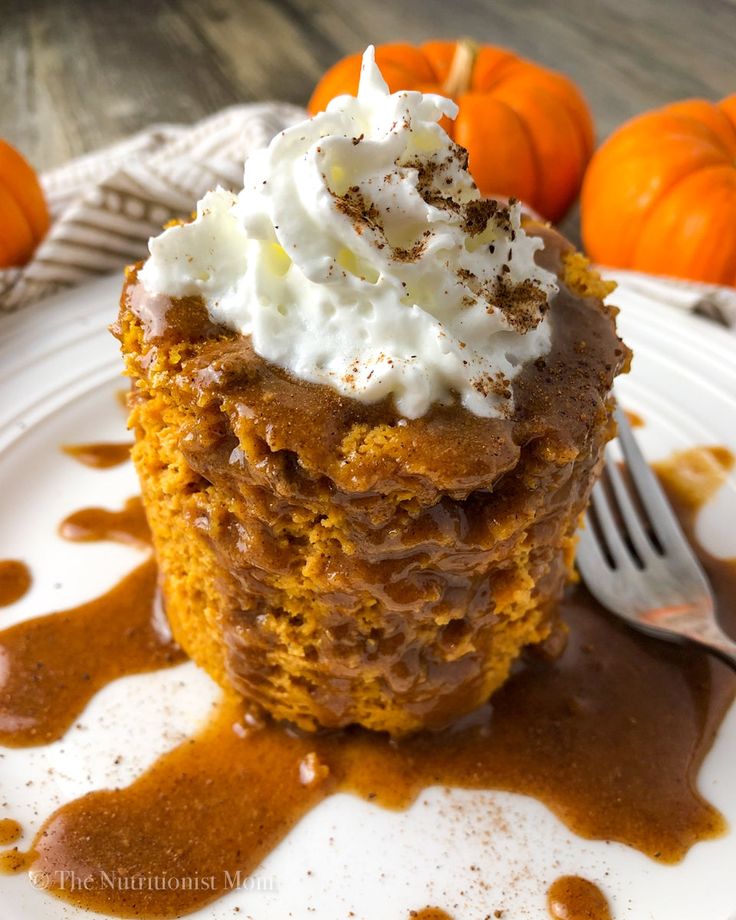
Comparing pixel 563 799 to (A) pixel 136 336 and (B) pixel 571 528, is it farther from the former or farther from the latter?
(A) pixel 136 336

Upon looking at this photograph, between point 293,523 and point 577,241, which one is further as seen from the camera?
point 577,241

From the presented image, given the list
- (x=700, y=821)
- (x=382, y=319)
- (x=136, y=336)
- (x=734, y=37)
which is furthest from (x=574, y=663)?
(x=734, y=37)

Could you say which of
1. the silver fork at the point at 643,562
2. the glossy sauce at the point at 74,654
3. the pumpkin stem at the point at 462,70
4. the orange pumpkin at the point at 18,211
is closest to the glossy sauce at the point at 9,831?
the glossy sauce at the point at 74,654

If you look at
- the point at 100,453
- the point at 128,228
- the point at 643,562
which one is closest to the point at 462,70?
the point at 128,228

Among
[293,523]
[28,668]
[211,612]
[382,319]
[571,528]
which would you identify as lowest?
[28,668]

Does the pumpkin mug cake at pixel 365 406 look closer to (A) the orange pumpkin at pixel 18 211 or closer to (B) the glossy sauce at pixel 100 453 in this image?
(B) the glossy sauce at pixel 100 453

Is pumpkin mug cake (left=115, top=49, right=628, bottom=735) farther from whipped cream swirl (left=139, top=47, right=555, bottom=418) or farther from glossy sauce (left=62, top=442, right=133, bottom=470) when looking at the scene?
glossy sauce (left=62, top=442, right=133, bottom=470)
